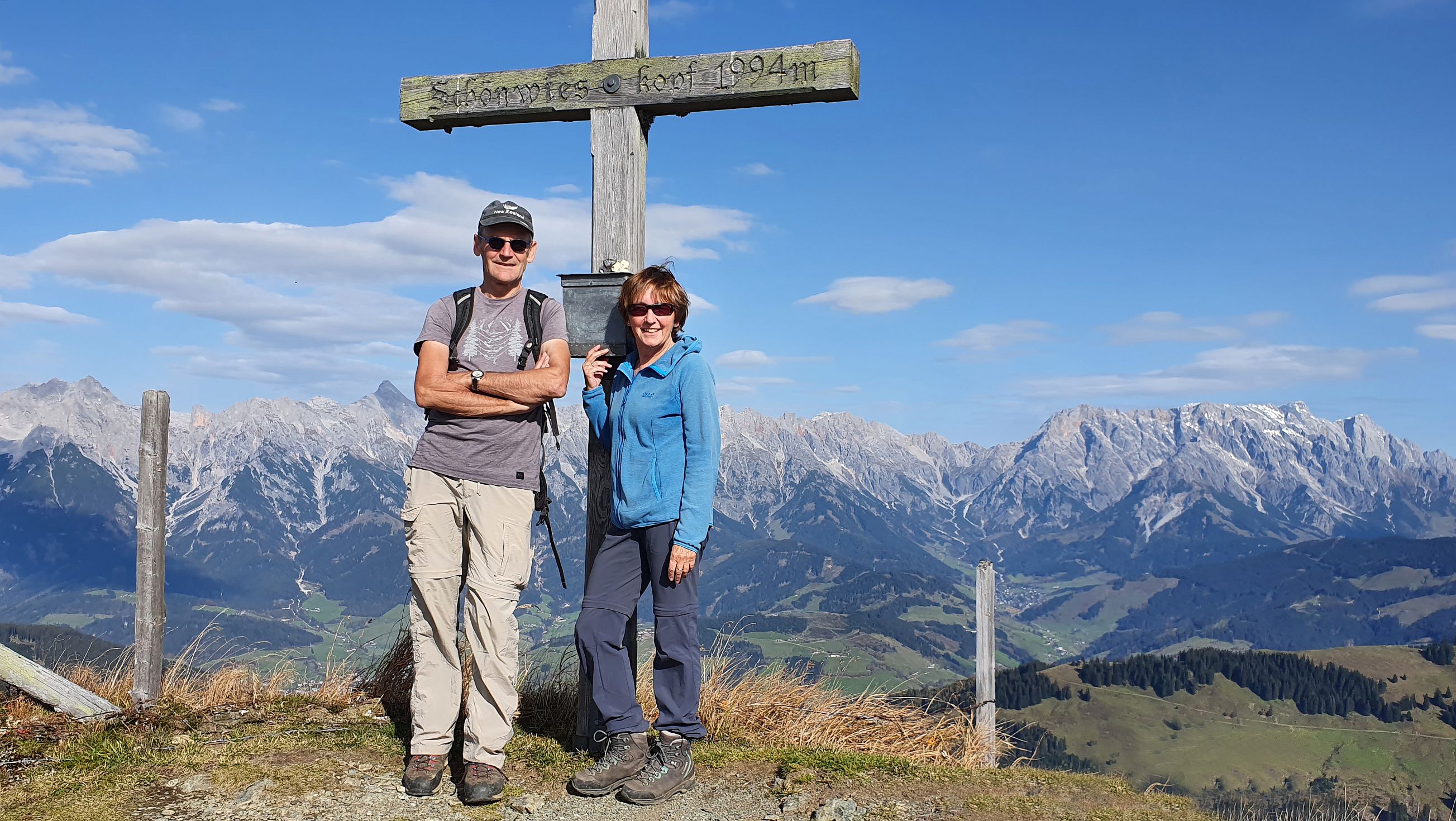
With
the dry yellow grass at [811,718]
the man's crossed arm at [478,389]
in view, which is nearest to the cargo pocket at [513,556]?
the man's crossed arm at [478,389]

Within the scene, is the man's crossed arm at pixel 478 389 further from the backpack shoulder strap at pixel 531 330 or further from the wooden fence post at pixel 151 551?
the wooden fence post at pixel 151 551

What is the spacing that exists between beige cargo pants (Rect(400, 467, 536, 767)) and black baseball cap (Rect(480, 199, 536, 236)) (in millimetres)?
1638

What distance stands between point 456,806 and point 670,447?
2532 mm

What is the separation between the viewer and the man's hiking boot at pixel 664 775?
5746 millimetres

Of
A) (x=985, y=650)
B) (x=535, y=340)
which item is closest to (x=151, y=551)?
(x=535, y=340)

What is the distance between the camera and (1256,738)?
582 feet

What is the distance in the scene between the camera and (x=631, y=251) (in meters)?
7.02

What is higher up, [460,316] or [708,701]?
[460,316]

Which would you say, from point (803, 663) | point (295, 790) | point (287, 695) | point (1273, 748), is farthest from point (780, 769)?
point (1273, 748)

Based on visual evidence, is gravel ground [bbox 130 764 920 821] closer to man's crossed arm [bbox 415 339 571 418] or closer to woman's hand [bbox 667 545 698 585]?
woman's hand [bbox 667 545 698 585]

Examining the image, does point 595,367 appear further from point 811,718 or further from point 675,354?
point 811,718

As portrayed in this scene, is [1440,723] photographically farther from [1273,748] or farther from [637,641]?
[637,641]

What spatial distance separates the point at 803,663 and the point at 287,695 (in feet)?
14.9

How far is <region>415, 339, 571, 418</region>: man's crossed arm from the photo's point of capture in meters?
5.75
